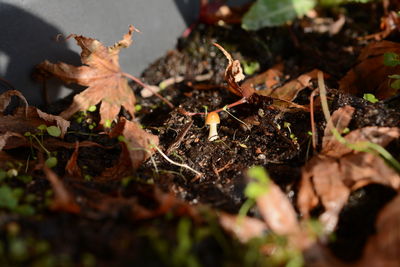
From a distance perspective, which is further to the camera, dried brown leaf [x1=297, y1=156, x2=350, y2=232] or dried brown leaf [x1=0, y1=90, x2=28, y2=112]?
dried brown leaf [x1=0, y1=90, x2=28, y2=112]

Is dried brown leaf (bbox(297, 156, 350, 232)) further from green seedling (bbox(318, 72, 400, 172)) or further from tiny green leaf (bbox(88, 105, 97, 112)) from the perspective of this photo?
tiny green leaf (bbox(88, 105, 97, 112))

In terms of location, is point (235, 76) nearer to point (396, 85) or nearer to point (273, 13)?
point (273, 13)

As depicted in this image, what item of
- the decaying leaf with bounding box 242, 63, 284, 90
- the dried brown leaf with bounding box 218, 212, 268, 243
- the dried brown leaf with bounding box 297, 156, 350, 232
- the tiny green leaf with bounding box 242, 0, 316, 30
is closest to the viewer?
the dried brown leaf with bounding box 218, 212, 268, 243

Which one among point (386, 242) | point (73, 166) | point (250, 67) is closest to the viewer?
point (386, 242)

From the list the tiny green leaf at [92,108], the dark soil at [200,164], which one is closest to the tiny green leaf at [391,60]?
the dark soil at [200,164]

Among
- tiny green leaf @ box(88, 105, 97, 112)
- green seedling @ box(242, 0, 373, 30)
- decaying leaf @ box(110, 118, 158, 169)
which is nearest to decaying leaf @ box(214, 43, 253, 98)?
green seedling @ box(242, 0, 373, 30)

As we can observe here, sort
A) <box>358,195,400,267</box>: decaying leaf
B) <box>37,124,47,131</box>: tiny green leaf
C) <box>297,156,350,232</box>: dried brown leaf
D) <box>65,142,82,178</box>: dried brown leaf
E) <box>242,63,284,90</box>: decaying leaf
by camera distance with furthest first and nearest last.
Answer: <box>242,63,284,90</box>: decaying leaf, <box>37,124,47,131</box>: tiny green leaf, <box>65,142,82,178</box>: dried brown leaf, <box>297,156,350,232</box>: dried brown leaf, <box>358,195,400,267</box>: decaying leaf

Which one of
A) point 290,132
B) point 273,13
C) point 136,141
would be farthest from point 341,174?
point 136,141
